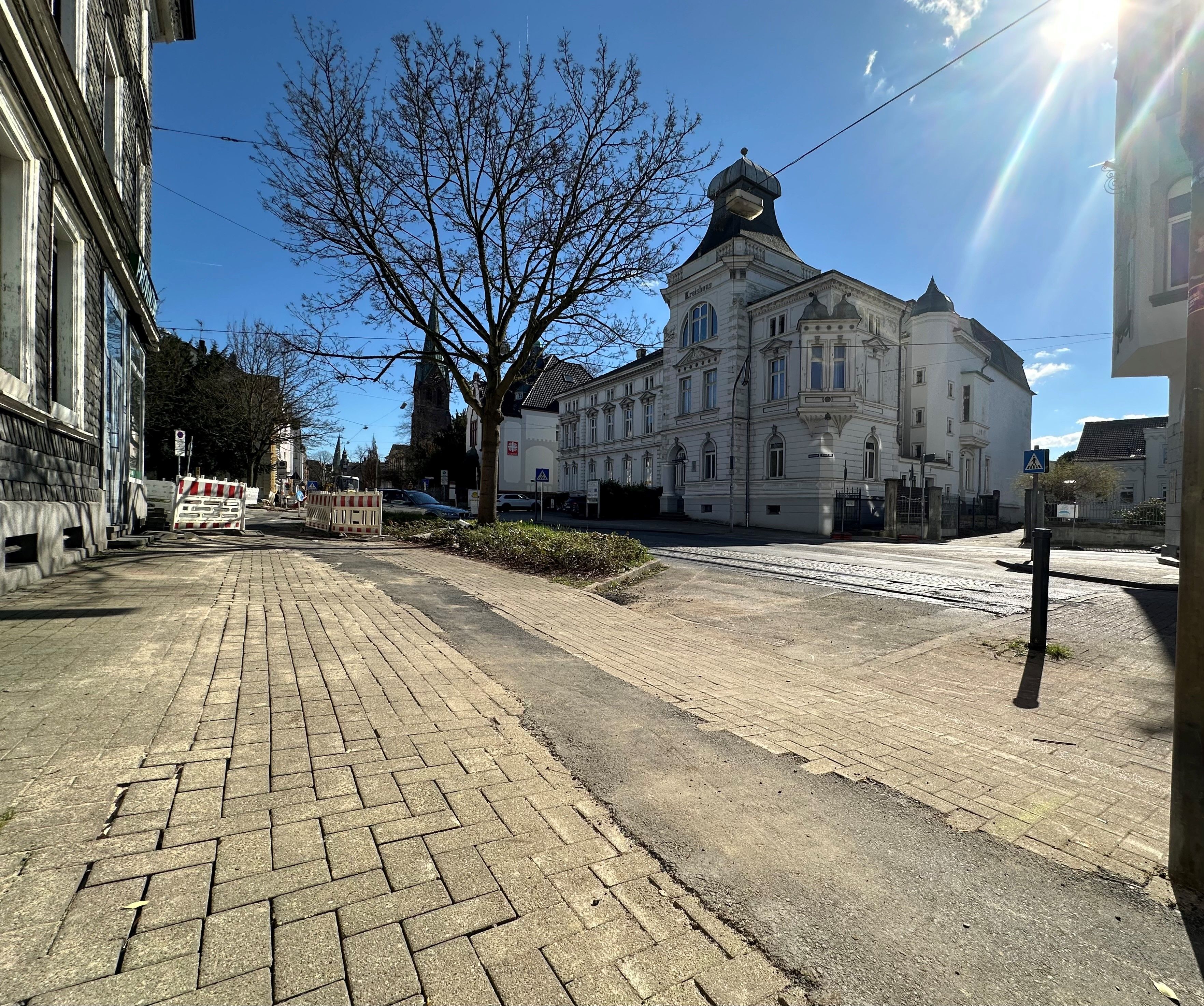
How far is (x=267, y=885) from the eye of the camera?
1.98 metres

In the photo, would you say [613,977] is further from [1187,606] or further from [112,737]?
[112,737]

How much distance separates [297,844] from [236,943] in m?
0.49

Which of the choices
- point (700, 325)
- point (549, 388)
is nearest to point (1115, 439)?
point (700, 325)

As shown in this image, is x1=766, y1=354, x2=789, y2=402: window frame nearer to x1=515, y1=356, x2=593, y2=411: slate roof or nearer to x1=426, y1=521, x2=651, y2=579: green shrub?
x1=426, y1=521, x2=651, y2=579: green shrub

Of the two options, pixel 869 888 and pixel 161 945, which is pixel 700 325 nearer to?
pixel 869 888

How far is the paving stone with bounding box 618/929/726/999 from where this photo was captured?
1.68 meters

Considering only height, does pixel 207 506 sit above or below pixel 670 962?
above

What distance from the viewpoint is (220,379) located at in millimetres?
33594

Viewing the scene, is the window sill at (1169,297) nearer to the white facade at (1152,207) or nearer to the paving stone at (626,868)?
the white facade at (1152,207)

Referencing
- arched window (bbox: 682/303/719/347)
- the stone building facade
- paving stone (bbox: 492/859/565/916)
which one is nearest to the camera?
paving stone (bbox: 492/859/565/916)

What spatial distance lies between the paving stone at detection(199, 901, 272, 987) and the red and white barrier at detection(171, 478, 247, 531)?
15.5 metres

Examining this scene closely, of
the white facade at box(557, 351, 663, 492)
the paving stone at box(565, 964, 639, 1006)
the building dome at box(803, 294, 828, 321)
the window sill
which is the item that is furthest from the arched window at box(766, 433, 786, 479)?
the paving stone at box(565, 964, 639, 1006)

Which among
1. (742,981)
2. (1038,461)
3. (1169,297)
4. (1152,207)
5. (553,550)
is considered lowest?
(742,981)

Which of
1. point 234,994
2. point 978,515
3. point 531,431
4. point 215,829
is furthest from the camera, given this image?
point 531,431
